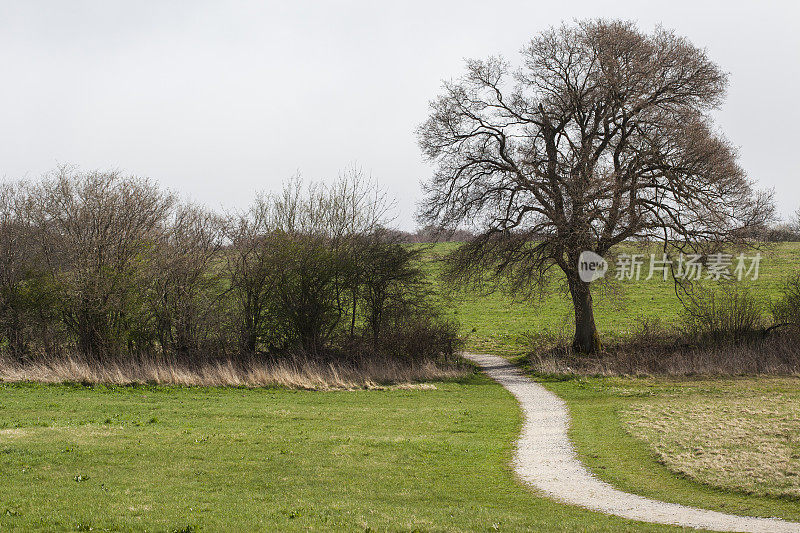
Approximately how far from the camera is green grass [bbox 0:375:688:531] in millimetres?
9797

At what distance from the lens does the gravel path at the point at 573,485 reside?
10.0m

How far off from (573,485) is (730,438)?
525 cm

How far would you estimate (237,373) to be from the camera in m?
27.4

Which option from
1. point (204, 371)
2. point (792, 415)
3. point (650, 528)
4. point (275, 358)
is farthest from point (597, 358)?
point (650, 528)

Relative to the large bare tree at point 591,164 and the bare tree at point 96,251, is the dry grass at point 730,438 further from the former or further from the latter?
the bare tree at point 96,251

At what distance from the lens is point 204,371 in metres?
26.4

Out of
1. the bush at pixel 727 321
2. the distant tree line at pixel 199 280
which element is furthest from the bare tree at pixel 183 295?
the bush at pixel 727 321

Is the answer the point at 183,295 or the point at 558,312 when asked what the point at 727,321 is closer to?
the point at 558,312

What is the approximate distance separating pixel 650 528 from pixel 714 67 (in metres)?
26.7

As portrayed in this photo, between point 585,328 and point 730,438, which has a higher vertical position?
point 585,328

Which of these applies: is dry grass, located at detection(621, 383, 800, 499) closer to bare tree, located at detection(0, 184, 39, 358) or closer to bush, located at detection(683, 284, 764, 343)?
bush, located at detection(683, 284, 764, 343)

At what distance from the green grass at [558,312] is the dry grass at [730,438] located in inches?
551

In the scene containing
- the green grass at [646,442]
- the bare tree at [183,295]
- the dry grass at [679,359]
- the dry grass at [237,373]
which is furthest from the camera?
the bare tree at [183,295]

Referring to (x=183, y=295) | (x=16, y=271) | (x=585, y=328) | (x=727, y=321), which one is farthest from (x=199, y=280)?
(x=727, y=321)
